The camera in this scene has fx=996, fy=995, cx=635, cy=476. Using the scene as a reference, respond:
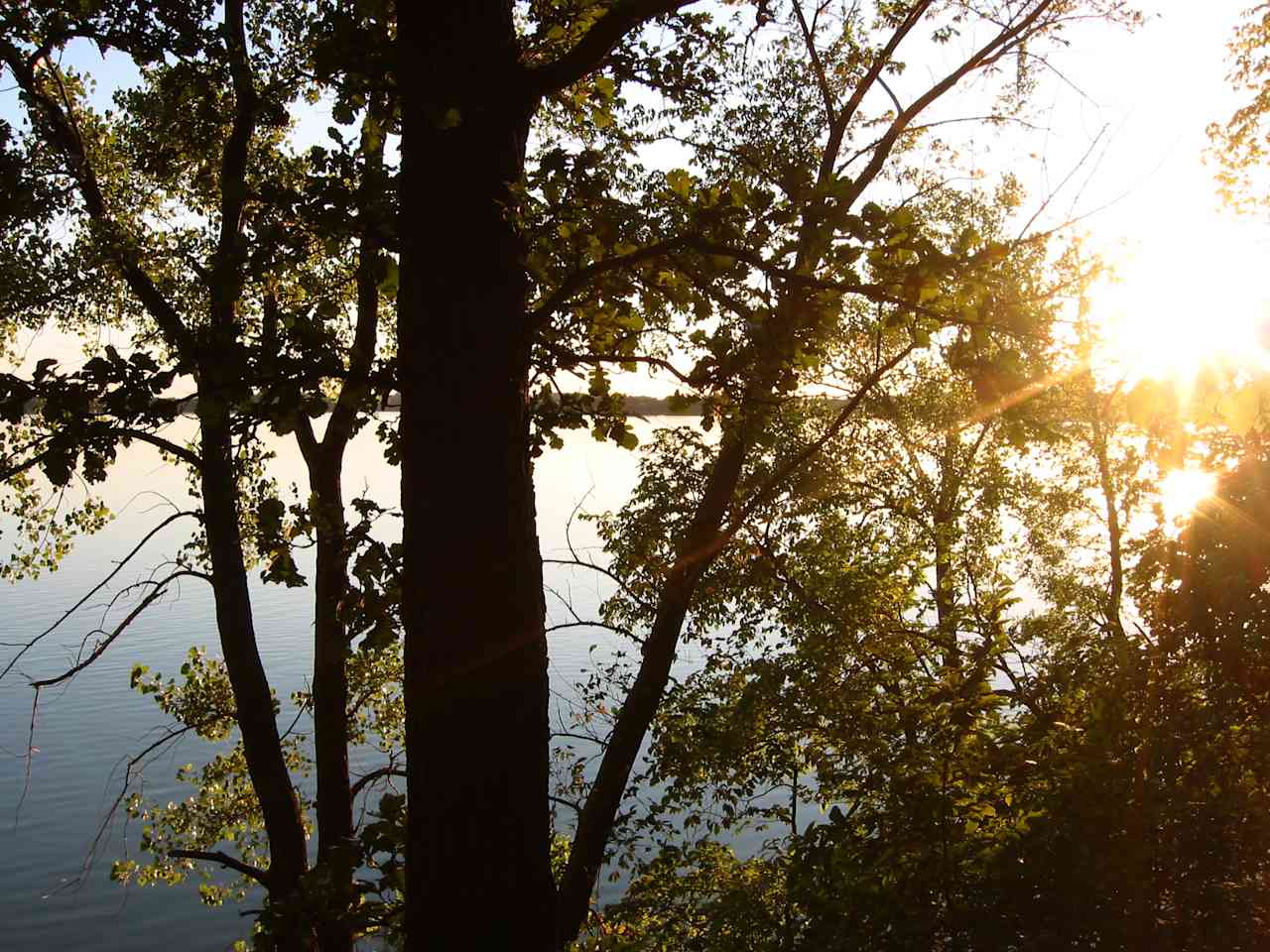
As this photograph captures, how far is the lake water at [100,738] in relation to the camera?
1886 centimetres

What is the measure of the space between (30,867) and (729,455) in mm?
18056

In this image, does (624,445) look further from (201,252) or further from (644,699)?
(201,252)

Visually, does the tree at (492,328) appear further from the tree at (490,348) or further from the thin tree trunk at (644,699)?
the thin tree trunk at (644,699)

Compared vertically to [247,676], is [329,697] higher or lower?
lower

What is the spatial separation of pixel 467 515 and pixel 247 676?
797 centimetres

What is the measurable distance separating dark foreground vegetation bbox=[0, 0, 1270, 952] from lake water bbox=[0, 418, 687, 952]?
267 cm

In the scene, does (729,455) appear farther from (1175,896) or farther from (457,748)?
(457,748)

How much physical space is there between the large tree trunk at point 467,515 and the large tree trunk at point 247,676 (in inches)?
287

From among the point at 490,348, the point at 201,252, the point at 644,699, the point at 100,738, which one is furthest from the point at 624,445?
the point at 100,738

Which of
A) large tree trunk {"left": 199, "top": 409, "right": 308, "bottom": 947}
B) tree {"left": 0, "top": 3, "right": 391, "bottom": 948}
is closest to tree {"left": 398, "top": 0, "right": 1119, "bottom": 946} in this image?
tree {"left": 0, "top": 3, "right": 391, "bottom": 948}

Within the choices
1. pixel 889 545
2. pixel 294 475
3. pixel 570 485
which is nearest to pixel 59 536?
pixel 889 545

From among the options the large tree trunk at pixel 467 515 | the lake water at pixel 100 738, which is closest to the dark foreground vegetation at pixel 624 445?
the large tree trunk at pixel 467 515

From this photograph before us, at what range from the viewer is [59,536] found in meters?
12.3

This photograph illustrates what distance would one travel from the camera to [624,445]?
4.11 metres
